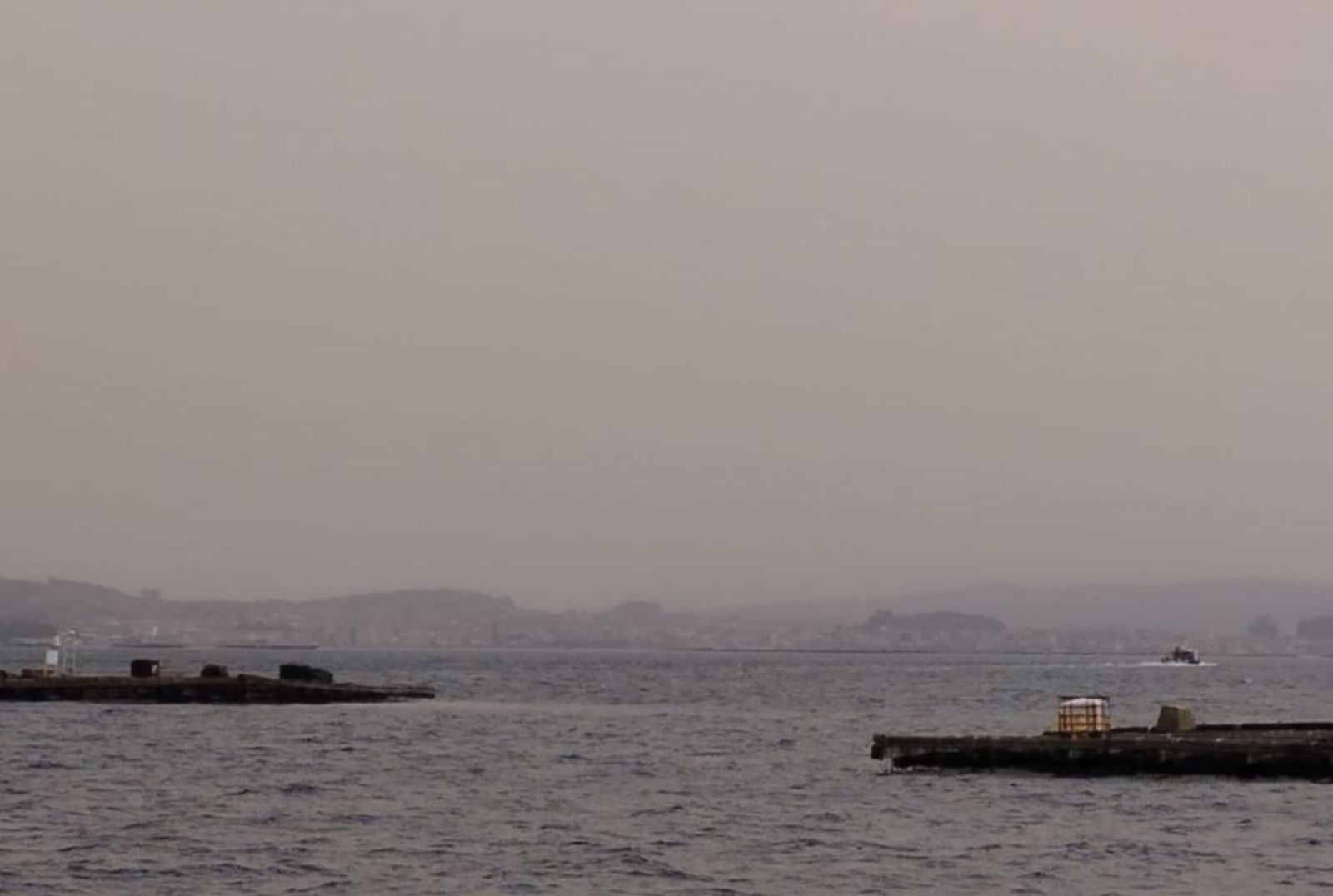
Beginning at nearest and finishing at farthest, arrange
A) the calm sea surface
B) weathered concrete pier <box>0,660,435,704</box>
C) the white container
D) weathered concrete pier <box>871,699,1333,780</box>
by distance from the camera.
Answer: the calm sea surface → weathered concrete pier <box>871,699,1333,780</box> → the white container → weathered concrete pier <box>0,660,435,704</box>

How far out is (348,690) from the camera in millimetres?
134875

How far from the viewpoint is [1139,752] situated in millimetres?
73188

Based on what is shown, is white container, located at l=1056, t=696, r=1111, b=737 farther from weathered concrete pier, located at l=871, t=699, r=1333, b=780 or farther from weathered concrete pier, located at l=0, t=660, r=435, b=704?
weathered concrete pier, located at l=0, t=660, r=435, b=704

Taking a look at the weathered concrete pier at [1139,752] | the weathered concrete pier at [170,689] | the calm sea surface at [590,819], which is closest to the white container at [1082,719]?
the weathered concrete pier at [1139,752]

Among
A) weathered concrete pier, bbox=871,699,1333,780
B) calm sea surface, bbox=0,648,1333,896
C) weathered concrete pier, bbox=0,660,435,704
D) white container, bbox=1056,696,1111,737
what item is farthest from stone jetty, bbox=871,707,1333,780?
weathered concrete pier, bbox=0,660,435,704

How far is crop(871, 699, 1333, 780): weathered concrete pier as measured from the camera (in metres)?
72.0

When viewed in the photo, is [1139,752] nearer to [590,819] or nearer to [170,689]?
[590,819]

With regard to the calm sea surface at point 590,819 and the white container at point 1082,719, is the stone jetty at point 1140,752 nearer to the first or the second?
the white container at point 1082,719

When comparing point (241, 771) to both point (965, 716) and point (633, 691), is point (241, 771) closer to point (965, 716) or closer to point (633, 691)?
point (965, 716)

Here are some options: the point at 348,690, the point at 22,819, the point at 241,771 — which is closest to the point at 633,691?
the point at 348,690

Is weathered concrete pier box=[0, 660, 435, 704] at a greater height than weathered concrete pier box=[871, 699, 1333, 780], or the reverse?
weathered concrete pier box=[0, 660, 435, 704]

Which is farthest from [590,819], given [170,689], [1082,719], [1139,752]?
[170,689]

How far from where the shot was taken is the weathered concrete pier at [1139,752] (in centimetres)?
7200

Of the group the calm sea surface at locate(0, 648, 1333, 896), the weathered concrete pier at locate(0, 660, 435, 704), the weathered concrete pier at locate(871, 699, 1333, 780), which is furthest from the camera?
the weathered concrete pier at locate(0, 660, 435, 704)
